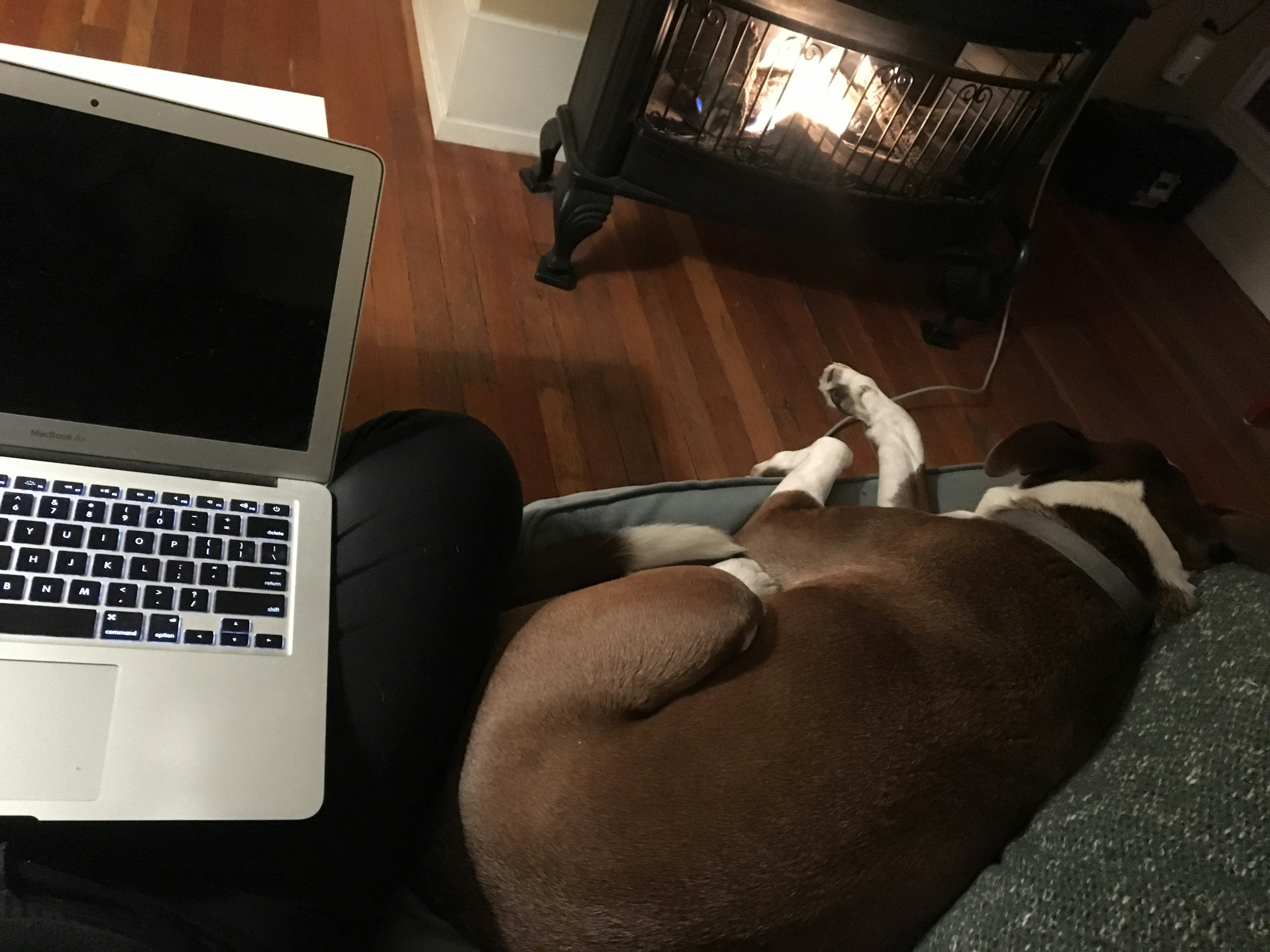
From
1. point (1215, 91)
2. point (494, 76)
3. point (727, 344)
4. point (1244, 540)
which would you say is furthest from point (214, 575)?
point (1215, 91)

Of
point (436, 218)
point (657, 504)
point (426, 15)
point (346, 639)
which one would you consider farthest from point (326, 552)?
point (426, 15)

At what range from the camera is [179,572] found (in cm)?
90

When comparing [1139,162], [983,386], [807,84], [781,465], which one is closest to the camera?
[781,465]

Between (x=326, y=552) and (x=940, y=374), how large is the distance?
6.13ft

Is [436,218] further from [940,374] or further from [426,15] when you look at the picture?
[940,374]

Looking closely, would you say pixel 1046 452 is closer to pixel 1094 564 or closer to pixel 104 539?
pixel 1094 564

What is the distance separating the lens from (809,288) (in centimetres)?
245

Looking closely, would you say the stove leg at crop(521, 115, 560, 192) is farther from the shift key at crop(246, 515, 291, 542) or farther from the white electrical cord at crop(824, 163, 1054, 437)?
the shift key at crop(246, 515, 291, 542)

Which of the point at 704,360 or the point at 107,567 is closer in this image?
the point at 107,567

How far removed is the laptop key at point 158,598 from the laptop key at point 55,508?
0.11 meters

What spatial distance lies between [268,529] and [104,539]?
0.51ft

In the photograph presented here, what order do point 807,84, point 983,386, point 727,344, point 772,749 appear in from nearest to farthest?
point 772,749, point 807,84, point 727,344, point 983,386

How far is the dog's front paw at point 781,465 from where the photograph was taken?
1.83 metres

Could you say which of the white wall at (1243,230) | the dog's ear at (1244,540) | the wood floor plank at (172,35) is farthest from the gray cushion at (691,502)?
the white wall at (1243,230)
